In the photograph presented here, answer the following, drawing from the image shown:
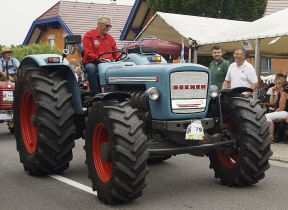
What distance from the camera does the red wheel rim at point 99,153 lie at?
5602 mm

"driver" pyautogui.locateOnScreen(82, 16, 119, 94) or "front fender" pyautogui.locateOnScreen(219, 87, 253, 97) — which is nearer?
"front fender" pyautogui.locateOnScreen(219, 87, 253, 97)

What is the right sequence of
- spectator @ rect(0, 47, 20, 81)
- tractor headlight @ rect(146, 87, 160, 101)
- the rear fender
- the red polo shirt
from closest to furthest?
tractor headlight @ rect(146, 87, 160, 101) → the rear fender → the red polo shirt → spectator @ rect(0, 47, 20, 81)

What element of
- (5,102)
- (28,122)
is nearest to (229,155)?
(28,122)

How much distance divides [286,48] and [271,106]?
4.43 meters

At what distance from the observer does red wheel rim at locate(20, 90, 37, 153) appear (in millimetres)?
7176

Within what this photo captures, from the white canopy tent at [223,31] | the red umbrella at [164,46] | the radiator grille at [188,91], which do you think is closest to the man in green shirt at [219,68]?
the white canopy tent at [223,31]

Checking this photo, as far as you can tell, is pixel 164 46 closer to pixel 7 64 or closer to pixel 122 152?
pixel 7 64

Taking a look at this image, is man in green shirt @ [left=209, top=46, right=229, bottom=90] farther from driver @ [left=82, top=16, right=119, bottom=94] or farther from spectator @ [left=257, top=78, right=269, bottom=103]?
driver @ [left=82, top=16, right=119, bottom=94]

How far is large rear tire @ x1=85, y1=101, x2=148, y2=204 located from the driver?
4.68 ft

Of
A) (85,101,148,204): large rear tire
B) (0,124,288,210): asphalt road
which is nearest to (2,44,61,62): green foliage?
(0,124,288,210): asphalt road

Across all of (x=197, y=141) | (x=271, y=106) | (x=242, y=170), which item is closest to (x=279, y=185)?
(x=242, y=170)

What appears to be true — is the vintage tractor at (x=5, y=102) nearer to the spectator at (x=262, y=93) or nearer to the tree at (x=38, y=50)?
the spectator at (x=262, y=93)

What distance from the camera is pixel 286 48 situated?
14891 millimetres

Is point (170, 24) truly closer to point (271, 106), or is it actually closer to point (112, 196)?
point (271, 106)
